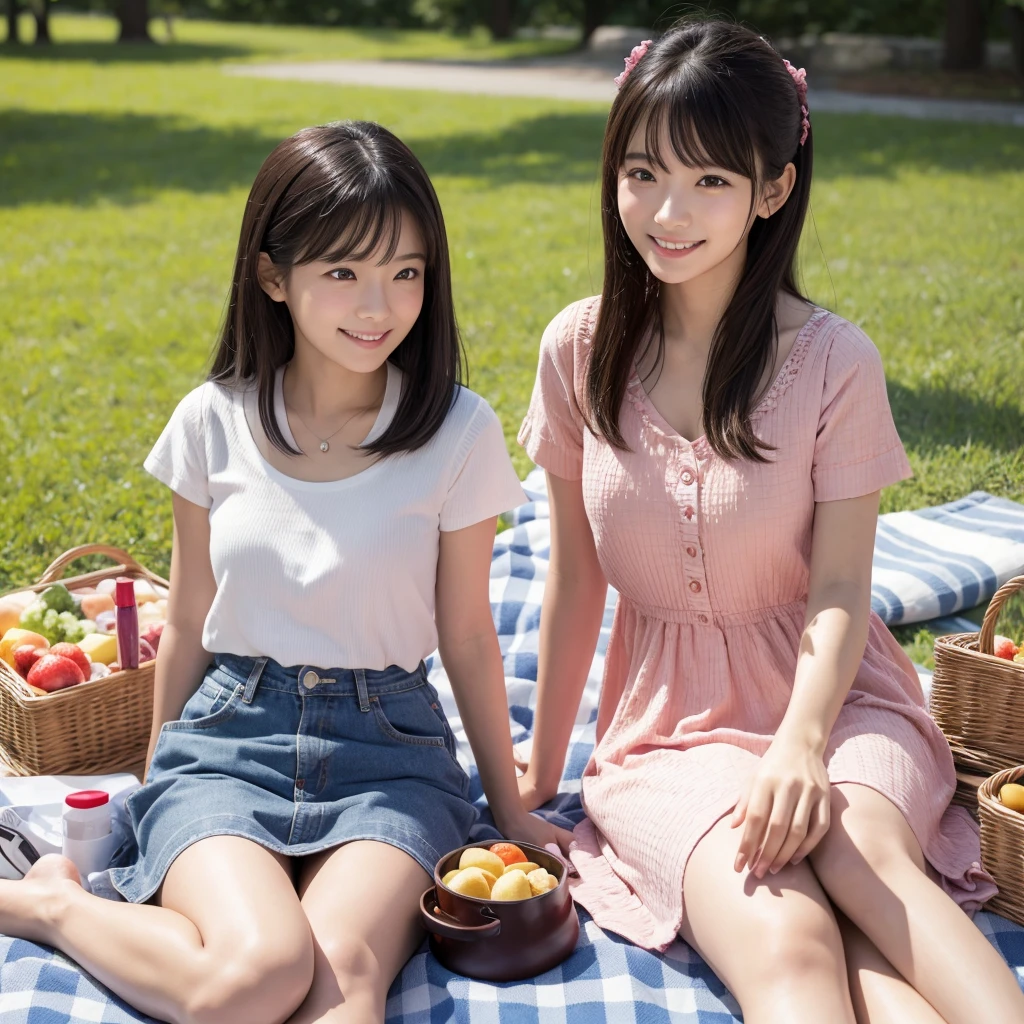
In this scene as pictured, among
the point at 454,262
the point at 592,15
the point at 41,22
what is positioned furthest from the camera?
the point at 41,22

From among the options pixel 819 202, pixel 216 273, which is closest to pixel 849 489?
pixel 216 273

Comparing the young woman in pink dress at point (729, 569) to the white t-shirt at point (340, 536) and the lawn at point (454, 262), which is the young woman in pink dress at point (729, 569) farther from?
the lawn at point (454, 262)

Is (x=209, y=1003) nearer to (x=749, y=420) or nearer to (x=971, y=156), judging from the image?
(x=749, y=420)

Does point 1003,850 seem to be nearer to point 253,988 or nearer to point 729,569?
point 729,569

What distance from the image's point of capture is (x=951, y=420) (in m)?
5.56

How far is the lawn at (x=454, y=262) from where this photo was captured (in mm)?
5320

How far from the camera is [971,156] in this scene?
12188mm

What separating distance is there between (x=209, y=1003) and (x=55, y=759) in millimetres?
1129

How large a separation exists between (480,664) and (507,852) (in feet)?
1.37

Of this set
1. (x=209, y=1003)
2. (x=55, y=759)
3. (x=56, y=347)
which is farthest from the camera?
(x=56, y=347)

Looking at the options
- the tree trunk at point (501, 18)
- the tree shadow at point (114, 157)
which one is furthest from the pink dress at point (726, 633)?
the tree trunk at point (501, 18)

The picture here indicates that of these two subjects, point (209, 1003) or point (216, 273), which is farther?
point (216, 273)

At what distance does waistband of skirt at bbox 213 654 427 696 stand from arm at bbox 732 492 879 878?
77 cm

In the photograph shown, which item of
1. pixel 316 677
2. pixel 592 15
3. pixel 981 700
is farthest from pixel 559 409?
pixel 592 15
